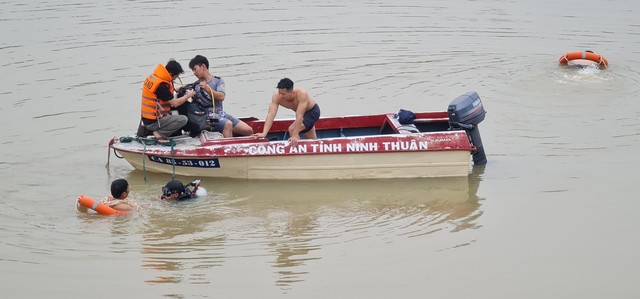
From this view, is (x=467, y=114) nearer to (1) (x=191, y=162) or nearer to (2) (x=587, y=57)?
(1) (x=191, y=162)

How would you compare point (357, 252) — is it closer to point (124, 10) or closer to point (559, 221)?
point (559, 221)

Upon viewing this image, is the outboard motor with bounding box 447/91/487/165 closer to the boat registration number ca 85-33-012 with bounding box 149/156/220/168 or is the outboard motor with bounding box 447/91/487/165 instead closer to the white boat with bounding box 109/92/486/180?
the white boat with bounding box 109/92/486/180

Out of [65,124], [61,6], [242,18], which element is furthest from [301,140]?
[61,6]

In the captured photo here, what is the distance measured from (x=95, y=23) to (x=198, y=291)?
1515 centimetres

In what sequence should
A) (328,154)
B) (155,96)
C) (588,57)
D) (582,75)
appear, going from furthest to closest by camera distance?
(588,57) → (582,75) → (155,96) → (328,154)

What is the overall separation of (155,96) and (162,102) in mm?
137

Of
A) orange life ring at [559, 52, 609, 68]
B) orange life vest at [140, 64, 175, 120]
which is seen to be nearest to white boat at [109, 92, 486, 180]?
orange life vest at [140, 64, 175, 120]

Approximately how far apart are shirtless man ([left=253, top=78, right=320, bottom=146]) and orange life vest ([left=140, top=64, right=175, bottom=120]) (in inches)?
53.2

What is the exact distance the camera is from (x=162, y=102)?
13742mm

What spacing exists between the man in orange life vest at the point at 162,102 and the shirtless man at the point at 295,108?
1.17 meters

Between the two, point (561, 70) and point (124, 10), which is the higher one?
point (124, 10)

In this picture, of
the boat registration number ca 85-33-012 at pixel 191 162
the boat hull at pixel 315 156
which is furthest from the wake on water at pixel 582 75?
the boat registration number ca 85-33-012 at pixel 191 162

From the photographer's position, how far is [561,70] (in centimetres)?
2000

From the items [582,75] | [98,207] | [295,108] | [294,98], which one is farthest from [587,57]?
[98,207]
